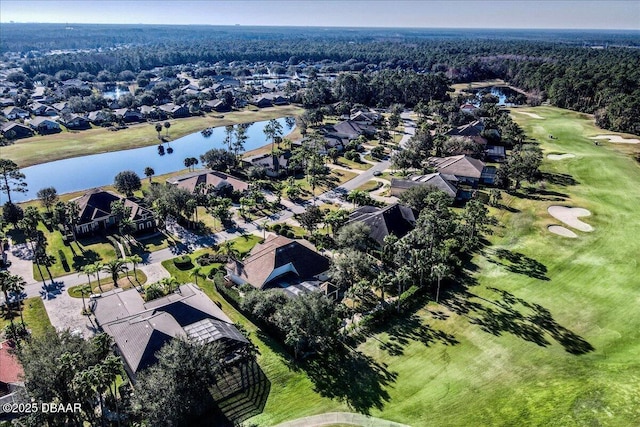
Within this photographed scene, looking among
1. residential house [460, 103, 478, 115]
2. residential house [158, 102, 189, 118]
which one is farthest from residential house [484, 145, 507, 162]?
residential house [158, 102, 189, 118]

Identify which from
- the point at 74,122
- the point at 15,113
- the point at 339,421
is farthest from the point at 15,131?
the point at 339,421

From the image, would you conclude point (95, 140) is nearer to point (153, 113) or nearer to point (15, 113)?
point (153, 113)

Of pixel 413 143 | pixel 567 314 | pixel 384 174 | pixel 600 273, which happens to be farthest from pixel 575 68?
pixel 567 314

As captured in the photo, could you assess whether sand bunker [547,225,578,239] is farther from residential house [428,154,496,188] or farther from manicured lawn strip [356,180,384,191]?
manicured lawn strip [356,180,384,191]

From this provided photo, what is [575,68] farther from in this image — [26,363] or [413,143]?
[26,363]

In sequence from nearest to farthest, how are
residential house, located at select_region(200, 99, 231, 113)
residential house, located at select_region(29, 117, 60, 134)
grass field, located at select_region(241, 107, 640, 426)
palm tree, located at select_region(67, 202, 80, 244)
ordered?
grass field, located at select_region(241, 107, 640, 426)
palm tree, located at select_region(67, 202, 80, 244)
residential house, located at select_region(29, 117, 60, 134)
residential house, located at select_region(200, 99, 231, 113)

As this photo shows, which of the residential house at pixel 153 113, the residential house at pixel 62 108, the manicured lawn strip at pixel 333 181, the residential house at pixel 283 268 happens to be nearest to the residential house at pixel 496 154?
the manicured lawn strip at pixel 333 181

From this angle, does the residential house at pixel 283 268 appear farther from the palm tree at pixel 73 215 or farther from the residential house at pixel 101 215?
the palm tree at pixel 73 215
